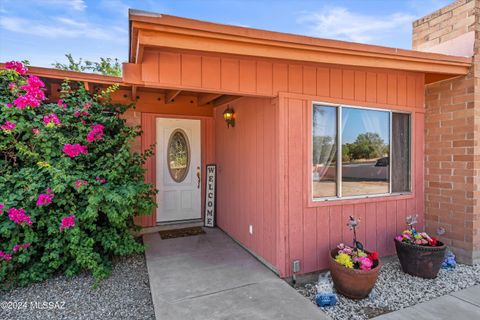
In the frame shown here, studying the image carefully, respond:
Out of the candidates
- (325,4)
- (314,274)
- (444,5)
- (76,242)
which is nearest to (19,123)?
(76,242)

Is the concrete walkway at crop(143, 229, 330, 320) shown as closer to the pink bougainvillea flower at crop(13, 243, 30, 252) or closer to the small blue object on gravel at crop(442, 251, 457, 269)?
the pink bougainvillea flower at crop(13, 243, 30, 252)

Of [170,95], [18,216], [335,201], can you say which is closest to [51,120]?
[18,216]

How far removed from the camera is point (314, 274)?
3.14 meters

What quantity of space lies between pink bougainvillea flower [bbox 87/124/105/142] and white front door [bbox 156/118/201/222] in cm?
175

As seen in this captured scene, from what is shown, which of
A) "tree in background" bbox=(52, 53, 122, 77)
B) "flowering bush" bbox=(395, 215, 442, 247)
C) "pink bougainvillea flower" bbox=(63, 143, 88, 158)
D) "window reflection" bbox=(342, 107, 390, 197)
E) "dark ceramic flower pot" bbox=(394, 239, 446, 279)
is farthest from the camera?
"tree in background" bbox=(52, 53, 122, 77)

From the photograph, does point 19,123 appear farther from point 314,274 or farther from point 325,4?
point 325,4

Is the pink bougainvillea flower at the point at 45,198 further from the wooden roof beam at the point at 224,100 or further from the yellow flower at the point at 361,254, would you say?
the yellow flower at the point at 361,254

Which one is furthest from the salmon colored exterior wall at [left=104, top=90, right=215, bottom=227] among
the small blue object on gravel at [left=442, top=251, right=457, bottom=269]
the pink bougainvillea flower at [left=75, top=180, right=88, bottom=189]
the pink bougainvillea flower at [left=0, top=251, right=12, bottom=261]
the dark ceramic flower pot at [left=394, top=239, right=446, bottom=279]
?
the small blue object on gravel at [left=442, top=251, right=457, bottom=269]

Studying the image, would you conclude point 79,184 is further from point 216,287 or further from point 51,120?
point 216,287

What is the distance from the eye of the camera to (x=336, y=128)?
3240 mm

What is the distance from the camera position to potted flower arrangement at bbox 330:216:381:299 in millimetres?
2545

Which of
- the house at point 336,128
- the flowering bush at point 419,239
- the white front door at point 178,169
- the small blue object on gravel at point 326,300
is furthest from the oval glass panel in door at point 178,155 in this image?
the flowering bush at point 419,239

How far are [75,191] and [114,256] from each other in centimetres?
117

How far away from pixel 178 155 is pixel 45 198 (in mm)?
2531
